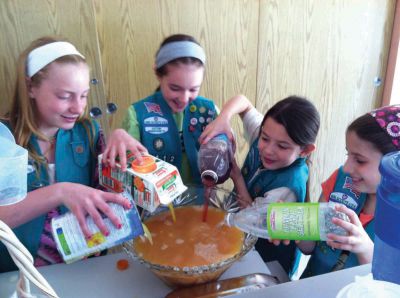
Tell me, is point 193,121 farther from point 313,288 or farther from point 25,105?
point 313,288

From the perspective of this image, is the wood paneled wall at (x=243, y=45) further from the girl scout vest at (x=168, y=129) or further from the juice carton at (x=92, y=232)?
the juice carton at (x=92, y=232)

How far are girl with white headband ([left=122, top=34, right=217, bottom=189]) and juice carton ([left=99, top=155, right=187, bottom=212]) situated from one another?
558 mm

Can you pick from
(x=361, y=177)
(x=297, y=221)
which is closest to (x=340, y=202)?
(x=361, y=177)

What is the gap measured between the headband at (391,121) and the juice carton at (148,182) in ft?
1.91

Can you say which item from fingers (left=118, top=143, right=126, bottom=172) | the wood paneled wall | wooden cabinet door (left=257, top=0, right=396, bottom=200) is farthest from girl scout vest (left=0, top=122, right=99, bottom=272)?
wooden cabinet door (left=257, top=0, right=396, bottom=200)

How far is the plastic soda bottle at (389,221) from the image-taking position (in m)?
0.43

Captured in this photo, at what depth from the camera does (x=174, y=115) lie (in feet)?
5.11

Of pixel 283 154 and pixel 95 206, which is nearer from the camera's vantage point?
pixel 95 206

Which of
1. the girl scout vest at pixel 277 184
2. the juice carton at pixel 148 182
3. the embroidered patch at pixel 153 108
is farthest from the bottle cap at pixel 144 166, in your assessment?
the embroidered patch at pixel 153 108

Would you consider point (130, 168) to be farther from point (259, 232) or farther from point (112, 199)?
point (259, 232)

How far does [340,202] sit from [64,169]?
92 cm

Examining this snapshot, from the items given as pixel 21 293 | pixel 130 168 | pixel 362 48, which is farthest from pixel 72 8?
pixel 362 48

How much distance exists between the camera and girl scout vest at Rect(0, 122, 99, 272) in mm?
1132

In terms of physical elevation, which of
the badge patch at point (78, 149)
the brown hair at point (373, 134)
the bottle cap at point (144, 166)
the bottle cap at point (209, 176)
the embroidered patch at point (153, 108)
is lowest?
the bottle cap at point (209, 176)
